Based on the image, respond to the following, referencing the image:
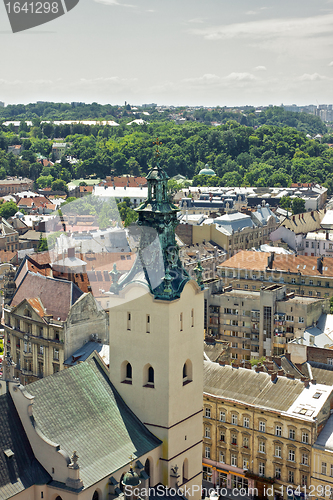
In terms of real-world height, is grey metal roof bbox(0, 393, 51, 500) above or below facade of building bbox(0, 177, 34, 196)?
above

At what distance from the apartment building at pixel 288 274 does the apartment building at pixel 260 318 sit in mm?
11234

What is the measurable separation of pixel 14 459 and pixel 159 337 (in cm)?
771

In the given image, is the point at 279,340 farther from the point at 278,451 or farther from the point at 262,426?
the point at 278,451

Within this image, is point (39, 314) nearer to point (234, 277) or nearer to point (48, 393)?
point (48, 393)

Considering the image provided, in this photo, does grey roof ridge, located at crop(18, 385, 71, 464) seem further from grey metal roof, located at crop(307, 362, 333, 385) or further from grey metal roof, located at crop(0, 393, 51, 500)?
grey metal roof, located at crop(307, 362, 333, 385)

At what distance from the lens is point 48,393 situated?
28.6 meters

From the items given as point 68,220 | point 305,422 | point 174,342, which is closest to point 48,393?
point 174,342

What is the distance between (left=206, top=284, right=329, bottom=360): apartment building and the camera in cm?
6594

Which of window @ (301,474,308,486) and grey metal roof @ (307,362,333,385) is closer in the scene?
window @ (301,474,308,486)

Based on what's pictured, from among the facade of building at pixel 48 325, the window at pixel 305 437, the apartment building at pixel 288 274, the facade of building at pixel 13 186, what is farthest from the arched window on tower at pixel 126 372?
the facade of building at pixel 13 186

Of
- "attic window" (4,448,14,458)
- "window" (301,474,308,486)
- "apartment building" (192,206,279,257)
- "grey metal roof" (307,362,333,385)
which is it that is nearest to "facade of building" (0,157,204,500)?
"attic window" (4,448,14,458)

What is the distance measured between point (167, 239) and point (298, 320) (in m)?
37.6

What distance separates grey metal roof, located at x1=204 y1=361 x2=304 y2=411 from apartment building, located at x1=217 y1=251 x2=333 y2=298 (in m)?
34.8

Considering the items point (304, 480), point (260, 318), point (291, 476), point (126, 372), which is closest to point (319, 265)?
point (260, 318)
